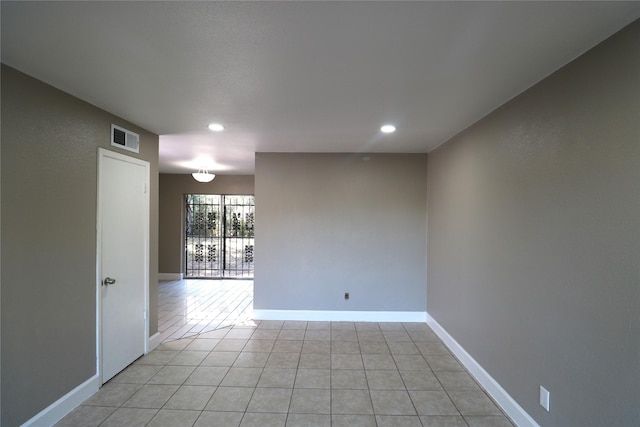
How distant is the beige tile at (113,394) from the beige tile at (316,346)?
67.1 inches

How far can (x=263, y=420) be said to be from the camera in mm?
2225

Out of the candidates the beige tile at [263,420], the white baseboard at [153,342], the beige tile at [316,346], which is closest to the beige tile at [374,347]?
the beige tile at [316,346]

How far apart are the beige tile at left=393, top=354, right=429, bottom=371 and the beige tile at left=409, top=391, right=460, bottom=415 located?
410 mm

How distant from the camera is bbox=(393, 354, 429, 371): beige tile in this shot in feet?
9.84

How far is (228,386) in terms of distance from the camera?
2.68 meters

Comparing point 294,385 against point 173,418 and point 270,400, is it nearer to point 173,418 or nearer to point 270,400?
point 270,400

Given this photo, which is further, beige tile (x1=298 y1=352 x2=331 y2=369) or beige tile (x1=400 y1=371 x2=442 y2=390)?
beige tile (x1=298 y1=352 x2=331 y2=369)

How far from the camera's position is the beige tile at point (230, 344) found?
3.45 meters

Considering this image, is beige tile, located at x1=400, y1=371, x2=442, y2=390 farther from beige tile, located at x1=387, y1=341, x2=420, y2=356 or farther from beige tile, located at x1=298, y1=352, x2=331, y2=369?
beige tile, located at x1=298, y1=352, x2=331, y2=369

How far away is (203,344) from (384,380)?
2.19 metres

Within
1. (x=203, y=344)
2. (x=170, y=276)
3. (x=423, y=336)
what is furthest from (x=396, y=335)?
(x=170, y=276)

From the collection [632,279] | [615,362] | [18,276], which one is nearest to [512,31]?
[632,279]

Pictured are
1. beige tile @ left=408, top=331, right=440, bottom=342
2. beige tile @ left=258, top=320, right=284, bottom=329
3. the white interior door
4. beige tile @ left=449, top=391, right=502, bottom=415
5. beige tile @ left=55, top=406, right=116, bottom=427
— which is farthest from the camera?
beige tile @ left=258, top=320, right=284, bottom=329

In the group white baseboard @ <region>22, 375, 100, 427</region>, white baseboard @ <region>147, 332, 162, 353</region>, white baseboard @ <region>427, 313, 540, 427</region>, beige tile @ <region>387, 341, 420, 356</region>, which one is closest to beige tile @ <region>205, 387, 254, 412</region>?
white baseboard @ <region>22, 375, 100, 427</region>
